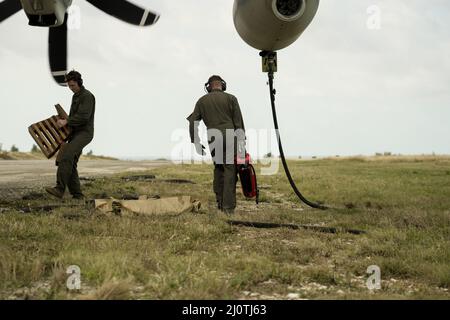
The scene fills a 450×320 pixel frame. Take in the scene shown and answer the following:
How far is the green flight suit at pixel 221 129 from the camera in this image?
20.6 ft

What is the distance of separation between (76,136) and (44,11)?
204 cm

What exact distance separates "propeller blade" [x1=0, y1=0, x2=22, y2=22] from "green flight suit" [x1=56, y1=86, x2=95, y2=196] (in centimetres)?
288

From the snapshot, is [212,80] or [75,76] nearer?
[212,80]

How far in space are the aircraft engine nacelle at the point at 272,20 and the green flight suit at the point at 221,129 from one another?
1.06 meters

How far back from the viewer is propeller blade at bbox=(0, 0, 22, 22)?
28.5 ft

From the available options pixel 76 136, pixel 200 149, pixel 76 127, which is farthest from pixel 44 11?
pixel 200 149

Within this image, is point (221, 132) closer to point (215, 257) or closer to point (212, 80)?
point (212, 80)

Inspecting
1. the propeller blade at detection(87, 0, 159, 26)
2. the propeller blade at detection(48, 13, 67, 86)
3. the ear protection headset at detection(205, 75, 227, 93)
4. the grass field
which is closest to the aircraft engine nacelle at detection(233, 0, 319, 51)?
the ear protection headset at detection(205, 75, 227, 93)

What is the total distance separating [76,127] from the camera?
7.36 meters

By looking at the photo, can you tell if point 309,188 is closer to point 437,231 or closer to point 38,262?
point 437,231

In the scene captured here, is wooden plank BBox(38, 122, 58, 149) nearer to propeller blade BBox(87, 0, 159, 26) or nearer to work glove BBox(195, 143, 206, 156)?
work glove BBox(195, 143, 206, 156)
